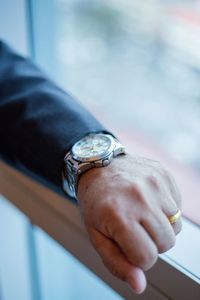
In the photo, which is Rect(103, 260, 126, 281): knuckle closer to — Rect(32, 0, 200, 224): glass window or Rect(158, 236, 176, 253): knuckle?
Rect(158, 236, 176, 253): knuckle

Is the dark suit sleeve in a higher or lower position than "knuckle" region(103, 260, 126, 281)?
higher

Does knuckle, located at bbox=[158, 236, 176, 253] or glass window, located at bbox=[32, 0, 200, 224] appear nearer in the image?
knuckle, located at bbox=[158, 236, 176, 253]

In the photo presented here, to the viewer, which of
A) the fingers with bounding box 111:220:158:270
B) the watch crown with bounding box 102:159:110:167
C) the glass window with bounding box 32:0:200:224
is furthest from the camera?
the glass window with bounding box 32:0:200:224

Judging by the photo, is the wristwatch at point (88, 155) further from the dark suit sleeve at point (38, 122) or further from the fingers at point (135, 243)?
the fingers at point (135, 243)

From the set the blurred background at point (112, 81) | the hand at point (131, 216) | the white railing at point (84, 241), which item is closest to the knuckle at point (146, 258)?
the hand at point (131, 216)

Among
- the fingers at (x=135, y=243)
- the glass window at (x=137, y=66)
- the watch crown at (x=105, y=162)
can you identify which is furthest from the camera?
the glass window at (x=137, y=66)

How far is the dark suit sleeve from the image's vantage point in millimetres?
593

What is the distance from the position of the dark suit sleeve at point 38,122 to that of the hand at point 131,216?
0.11 m

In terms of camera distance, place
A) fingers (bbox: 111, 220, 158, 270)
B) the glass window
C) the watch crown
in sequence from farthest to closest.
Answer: the glass window
the watch crown
fingers (bbox: 111, 220, 158, 270)

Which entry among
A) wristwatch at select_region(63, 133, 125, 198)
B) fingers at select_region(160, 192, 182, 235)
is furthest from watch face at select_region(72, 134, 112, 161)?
fingers at select_region(160, 192, 182, 235)

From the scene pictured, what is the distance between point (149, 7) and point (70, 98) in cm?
20

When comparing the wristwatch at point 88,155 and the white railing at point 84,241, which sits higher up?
the wristwatch at point 88,155

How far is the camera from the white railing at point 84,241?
0.53m

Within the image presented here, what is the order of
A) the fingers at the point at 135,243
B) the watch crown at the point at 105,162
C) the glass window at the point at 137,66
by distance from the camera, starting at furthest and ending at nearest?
the glass window at the point at 137,66
the watch crown at the point at 105,162
the fingers at the point at 135,243
